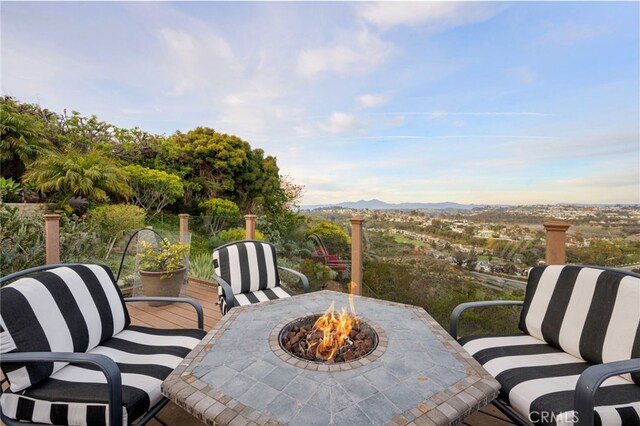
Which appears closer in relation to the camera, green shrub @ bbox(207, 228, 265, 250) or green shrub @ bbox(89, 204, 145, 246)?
green shrub @ bbox(89, 204, 145, 246)

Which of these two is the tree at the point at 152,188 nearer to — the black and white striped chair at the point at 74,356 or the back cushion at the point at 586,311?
the black and white striped chair at the point at 74,356

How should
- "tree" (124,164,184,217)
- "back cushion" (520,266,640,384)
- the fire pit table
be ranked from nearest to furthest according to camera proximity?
1. the fire pit table
2. "back cushion" (520,266,640,384)
3. "tree" (124,164,184,217)

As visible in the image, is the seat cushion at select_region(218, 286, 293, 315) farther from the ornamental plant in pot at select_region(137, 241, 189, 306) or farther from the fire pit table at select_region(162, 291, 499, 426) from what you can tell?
the ornamental plant in pot at select_region(137, 241, 189, 306)

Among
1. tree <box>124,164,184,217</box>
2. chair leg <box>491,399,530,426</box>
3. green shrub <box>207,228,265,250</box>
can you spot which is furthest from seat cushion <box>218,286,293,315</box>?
tree <box>124,164,184,217</box>

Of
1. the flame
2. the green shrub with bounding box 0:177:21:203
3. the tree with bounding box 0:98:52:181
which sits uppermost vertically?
the tree with bounding box 0:98:52:181

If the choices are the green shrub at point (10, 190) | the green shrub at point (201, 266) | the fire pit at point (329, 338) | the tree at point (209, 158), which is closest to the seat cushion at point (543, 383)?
the fire pit at point (329, 338)

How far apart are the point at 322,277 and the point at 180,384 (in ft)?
9.47

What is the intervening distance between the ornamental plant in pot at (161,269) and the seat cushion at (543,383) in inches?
139

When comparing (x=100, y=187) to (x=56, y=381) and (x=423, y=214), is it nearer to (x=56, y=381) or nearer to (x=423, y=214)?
(x=56, y=381)

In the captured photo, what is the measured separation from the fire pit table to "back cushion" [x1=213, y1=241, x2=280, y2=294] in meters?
1.17

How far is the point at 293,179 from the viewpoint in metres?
12.1

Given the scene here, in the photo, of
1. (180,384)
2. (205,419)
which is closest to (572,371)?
(205,419)

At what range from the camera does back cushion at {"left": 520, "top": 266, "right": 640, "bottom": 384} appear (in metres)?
1.49

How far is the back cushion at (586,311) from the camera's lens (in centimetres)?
149
